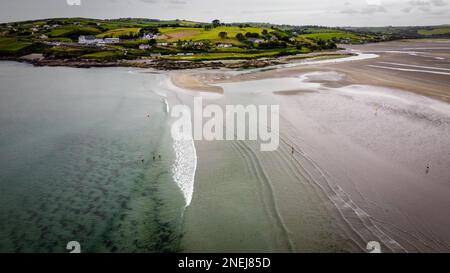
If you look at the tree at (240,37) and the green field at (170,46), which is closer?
the green field at (170,46)

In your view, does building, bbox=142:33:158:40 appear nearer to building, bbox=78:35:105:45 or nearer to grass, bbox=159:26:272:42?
grass, bbox=159:26:272:42

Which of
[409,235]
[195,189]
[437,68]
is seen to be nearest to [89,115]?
[195,189]

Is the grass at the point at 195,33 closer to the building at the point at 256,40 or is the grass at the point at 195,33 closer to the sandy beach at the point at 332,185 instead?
the building at the point at 256,40

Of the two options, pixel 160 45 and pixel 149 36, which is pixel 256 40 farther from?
pixel 149 36

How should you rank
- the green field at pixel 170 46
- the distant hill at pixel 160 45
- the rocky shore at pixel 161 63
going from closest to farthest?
the rocky shore at pixel 161 63 < the green field at pixel 170 46 < the distant hill at pixel 160 45

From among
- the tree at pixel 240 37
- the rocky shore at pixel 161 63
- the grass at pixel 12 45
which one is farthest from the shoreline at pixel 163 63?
the tree at pixel 240 37

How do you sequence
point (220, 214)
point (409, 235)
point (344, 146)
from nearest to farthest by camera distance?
1. point (409, 235)
2. point (220, 214)
3. point (344, 146)
